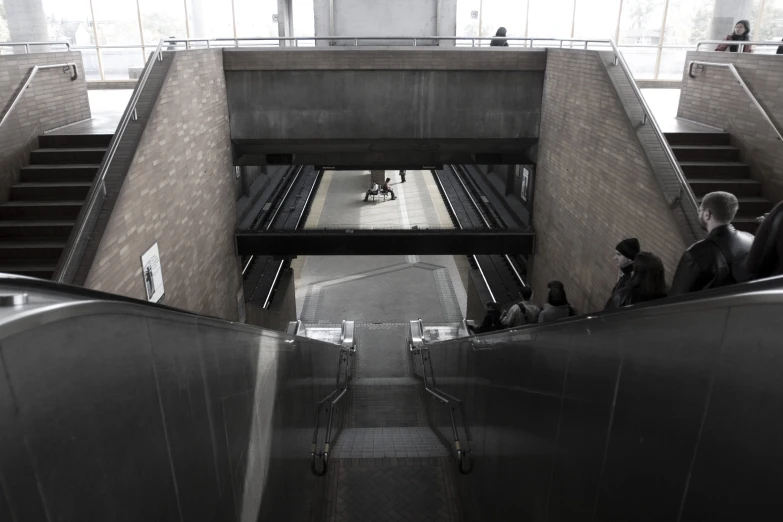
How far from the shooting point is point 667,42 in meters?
17.1

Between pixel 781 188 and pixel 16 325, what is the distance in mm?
6709

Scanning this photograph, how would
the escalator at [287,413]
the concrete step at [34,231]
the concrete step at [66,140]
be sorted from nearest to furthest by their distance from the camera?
the escalator at [287,413], the concrete step at [34,231], the concrete step at [66,140]

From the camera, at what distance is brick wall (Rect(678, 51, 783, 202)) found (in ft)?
20.1

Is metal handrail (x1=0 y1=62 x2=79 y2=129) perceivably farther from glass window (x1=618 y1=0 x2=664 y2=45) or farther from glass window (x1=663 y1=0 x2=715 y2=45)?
glass window (x1=663 y1=0 x2=715 y2=45)

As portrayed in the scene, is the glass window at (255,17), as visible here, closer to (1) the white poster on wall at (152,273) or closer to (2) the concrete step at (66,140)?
(2) the concrete step at (66,140)

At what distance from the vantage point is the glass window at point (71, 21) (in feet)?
52.8

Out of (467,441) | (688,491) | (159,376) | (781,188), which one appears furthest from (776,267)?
(781,188)

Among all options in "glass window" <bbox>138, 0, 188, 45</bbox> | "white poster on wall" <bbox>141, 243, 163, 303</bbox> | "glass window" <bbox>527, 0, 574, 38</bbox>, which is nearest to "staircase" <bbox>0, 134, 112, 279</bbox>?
"white poster on wall" <bbox>141, 243, 163, 303</bbox>

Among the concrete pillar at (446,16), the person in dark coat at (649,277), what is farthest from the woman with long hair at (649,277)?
the concrete pillar at (446,16)

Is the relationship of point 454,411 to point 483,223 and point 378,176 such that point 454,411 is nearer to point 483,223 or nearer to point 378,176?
point 483,223

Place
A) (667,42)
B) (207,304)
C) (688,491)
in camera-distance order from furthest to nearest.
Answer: (667,42) < (207,304) < (688,491)

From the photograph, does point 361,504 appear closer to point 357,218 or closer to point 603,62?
point 603,62

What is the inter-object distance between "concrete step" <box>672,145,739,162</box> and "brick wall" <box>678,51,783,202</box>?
0.11 m

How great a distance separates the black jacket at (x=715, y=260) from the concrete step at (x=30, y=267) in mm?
5208
